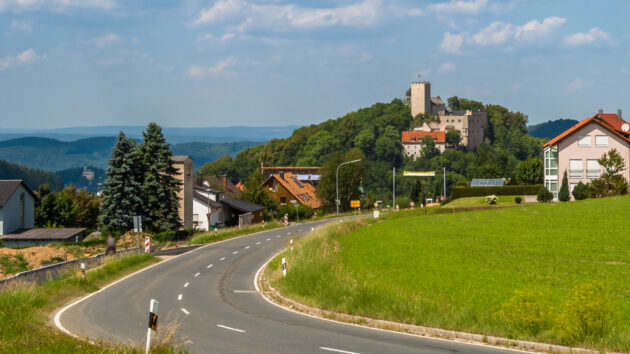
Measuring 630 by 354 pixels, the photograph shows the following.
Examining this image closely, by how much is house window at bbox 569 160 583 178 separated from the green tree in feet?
130

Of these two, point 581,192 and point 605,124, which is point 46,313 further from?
point 605,124

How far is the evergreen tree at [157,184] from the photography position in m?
62.1

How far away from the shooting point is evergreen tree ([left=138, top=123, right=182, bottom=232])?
62094mm

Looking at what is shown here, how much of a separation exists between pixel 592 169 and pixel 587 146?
7.68ft

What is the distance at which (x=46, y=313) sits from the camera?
22.2 metres

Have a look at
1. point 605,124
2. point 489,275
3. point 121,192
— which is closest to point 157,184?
point 121,192

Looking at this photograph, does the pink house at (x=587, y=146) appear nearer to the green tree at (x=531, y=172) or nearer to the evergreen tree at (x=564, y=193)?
the evergreen tree at (x=564, y=193)

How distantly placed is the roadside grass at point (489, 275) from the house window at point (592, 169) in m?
22.0

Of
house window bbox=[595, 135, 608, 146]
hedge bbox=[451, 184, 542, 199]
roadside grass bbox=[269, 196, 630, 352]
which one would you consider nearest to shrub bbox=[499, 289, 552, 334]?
roadside grass bbox=[269, 196, 630, 352]

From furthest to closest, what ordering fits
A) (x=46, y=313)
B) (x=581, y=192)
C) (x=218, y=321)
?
(x=581, y=192)
(x=46, y=313)
(x=218, y=321)

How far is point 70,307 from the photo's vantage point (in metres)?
24.0

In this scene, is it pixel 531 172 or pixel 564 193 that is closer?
pixel 564 193

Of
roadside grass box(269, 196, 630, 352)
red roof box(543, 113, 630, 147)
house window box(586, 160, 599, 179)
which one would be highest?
red roof box(543, 113, 630, 147)

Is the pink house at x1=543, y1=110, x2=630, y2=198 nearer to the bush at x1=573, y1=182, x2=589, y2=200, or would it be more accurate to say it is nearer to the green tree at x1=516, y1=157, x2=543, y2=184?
the bush at x1=573, y1=182, x2=589, y2=200
